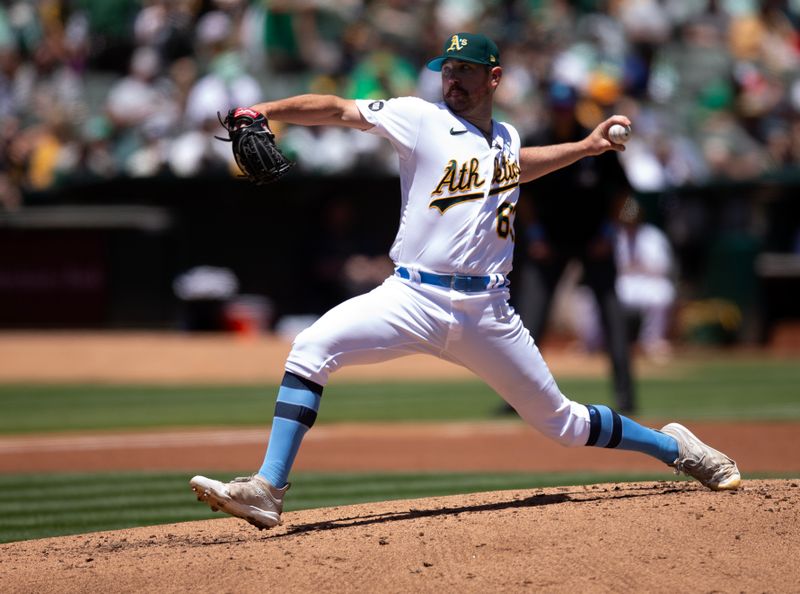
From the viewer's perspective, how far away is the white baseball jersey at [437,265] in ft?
16.0

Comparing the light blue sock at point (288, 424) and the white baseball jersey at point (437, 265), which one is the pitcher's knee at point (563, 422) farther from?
the light blue sock at point (288, 424)

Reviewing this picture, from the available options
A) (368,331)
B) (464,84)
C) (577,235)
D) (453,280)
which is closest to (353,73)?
(577,235)

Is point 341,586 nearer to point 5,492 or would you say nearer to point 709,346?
point 5,492

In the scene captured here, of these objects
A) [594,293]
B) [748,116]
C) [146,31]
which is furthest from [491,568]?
[146,31]

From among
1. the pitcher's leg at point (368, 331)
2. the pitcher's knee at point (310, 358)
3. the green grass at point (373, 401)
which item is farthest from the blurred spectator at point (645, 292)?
the pitcher's knee at point (310, 358)

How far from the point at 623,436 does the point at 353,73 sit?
490 inches

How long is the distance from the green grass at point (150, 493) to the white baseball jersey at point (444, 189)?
6.12 feet

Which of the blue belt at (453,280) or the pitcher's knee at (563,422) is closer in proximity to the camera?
the blue belt at (453,280)

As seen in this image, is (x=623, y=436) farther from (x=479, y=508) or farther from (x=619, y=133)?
(x=619, y=133)

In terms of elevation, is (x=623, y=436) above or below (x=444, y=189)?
below

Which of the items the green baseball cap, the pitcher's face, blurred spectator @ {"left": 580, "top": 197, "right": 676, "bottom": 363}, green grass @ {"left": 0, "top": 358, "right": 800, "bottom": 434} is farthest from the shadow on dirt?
blurred spectator @ {"left": 580, "top": 197, "right": 676, "bottom": 363}

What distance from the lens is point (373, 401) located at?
12188 mm

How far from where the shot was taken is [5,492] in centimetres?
733

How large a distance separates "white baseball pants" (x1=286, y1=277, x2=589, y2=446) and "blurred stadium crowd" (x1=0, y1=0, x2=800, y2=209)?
11.2 m
